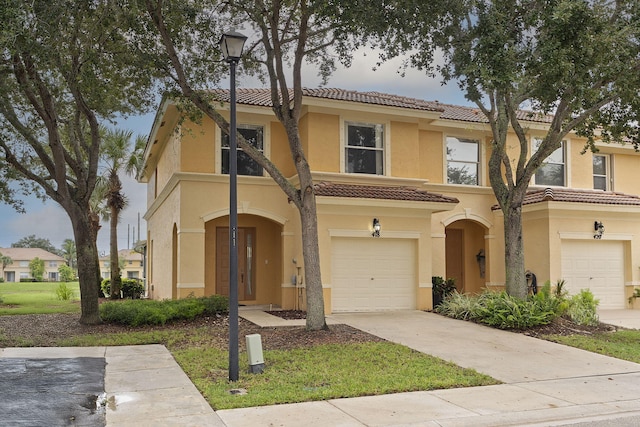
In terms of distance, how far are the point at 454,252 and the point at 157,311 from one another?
39.1 ft

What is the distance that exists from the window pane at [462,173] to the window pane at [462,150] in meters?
0.21

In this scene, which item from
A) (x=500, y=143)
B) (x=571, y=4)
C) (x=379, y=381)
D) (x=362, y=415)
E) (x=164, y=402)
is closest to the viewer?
(x=362, y=415)

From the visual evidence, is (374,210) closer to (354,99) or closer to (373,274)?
(373,274)

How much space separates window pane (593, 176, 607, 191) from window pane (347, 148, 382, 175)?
9417 mm

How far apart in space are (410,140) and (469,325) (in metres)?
6.83

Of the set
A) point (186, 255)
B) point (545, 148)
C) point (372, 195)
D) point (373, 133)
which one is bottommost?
point (186, 255)

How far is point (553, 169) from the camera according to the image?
2114 cm

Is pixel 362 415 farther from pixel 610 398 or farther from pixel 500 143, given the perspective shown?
pixel 500 143

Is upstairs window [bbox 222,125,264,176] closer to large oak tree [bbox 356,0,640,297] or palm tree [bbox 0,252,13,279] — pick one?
large oak tree [bbox 356,0,640,297]

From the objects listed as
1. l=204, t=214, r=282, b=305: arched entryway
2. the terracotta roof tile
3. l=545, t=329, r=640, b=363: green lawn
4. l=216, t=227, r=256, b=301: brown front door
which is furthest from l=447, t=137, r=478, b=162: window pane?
l=545, t=329, r=640, b=363: green lawn

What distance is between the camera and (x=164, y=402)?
24.9 ft

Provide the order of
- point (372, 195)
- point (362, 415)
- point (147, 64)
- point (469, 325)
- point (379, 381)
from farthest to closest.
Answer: point (372, 195) → point (469, 325) → point (147, 64) → point (379, 381) → point (362, 415)

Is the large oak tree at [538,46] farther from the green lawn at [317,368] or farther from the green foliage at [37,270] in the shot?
the green foliage at [37,270]

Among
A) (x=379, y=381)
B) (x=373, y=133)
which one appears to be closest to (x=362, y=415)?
(x=379, y=381)
